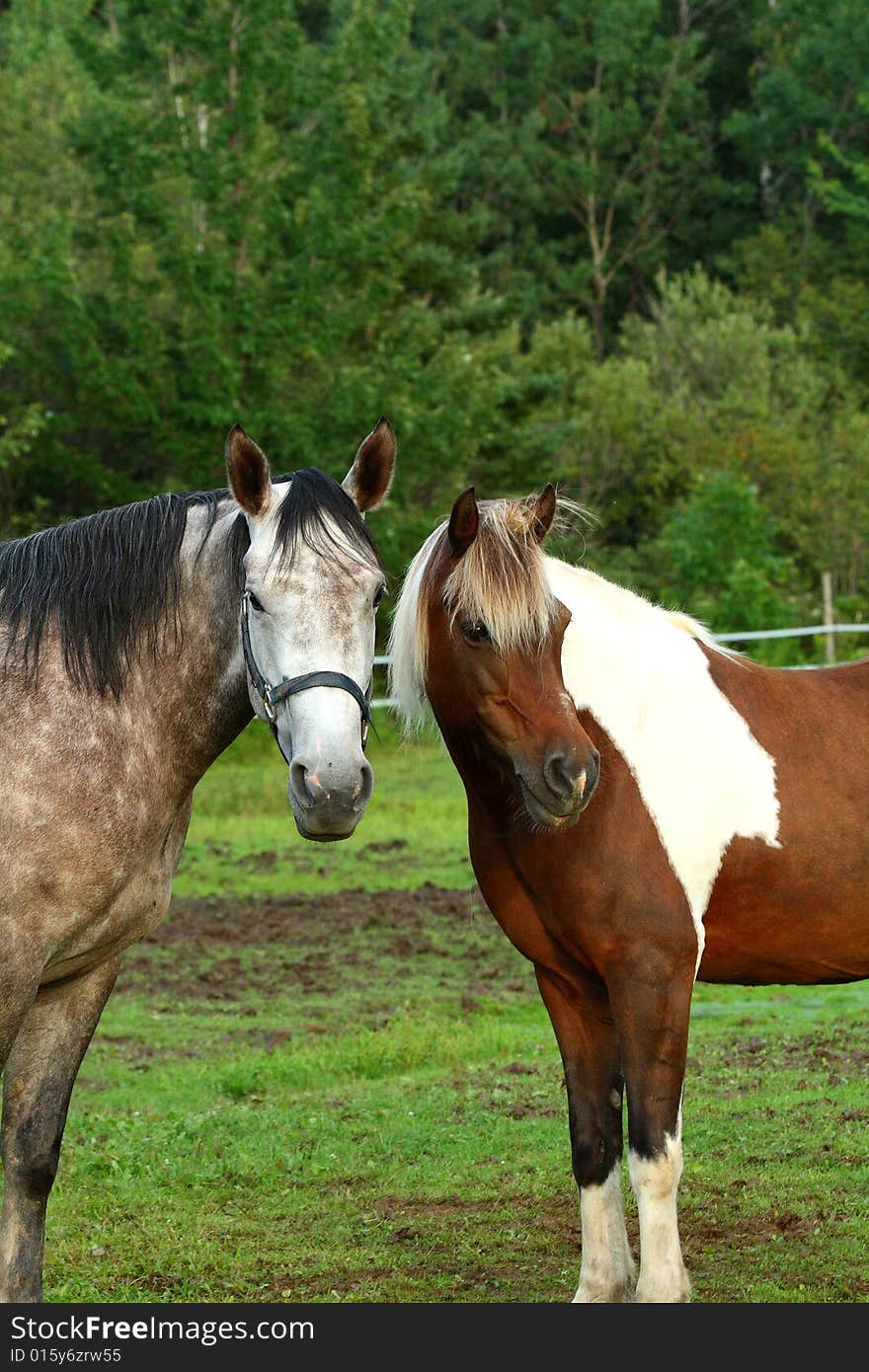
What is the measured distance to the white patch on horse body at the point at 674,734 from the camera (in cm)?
407

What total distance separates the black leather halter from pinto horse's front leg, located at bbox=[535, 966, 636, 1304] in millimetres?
1093

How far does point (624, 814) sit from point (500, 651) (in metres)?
0.56

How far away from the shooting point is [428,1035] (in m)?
7.35

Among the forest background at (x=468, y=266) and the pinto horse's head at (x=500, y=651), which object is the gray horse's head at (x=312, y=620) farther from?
the forest background at (x=468, y=266)

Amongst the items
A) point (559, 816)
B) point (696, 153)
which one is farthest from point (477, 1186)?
point (696, 153)

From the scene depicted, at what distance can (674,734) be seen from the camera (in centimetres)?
417

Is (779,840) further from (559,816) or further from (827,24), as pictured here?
(827,24)

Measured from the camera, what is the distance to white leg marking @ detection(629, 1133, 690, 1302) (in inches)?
153

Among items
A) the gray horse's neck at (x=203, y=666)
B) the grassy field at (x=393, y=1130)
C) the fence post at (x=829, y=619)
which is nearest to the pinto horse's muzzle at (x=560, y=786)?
the gray horse's neck at (x=203, y=666)

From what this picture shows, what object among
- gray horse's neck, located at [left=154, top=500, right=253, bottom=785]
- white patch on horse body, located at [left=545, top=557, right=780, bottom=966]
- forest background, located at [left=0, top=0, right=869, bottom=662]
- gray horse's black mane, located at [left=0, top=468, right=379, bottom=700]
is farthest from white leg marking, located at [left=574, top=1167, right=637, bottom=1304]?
forest background, located at [left=0, top=0, right=869, bottom=662]

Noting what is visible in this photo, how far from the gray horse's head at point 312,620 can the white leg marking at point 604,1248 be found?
1.40 metres

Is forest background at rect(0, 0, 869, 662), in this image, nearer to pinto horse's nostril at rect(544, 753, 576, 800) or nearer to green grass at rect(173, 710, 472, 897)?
green grass at rect(173, 710, 472, 897)

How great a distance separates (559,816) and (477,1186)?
6.89ft

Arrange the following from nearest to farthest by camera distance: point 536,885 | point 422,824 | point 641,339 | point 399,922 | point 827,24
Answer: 1. point 536,885
2. point 399,922
3. point 422,824
4. point 641,339
5. point 827,24
